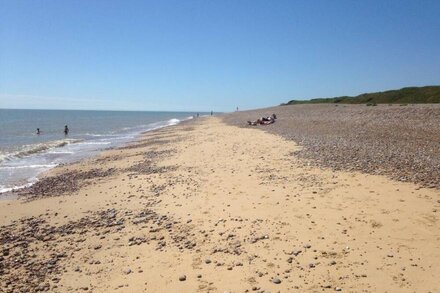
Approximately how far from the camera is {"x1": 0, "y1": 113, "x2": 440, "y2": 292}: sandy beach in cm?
656

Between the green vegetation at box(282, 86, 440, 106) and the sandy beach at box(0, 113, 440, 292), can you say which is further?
the green vegetation at box(282, 86, 440, 106)

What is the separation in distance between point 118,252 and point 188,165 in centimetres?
1063

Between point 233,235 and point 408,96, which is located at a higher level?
point 408,96

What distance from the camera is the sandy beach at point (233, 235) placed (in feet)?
21.5

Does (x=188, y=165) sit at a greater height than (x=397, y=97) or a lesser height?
lesser

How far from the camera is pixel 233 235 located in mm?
8539

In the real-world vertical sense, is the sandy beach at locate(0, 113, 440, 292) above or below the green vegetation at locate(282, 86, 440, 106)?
below

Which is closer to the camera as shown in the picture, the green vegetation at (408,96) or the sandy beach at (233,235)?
the sandy beach at (233,235)

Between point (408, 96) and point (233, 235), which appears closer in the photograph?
point (233, 235)

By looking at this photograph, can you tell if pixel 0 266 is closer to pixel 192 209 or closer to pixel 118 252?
pixel 118 252

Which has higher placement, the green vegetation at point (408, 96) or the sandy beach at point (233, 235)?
the green vegetation at point (408, 96)

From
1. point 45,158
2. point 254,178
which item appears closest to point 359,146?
point 254,178

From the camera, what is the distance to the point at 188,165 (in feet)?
61.9

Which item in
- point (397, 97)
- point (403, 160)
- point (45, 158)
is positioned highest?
point (397, 97)
